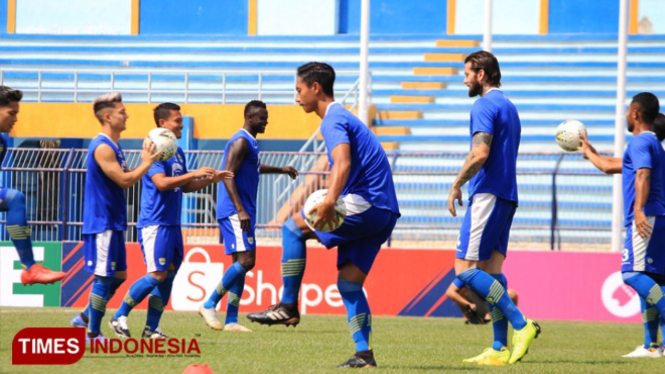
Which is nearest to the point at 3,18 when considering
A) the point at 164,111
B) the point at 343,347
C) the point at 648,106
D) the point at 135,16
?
the point at 135,16

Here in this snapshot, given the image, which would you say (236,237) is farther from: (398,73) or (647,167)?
→ (398,73)

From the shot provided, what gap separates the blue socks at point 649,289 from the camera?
880 cm

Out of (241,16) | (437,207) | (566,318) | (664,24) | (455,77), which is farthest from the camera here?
(241,16)

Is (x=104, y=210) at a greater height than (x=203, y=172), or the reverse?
(x=203, y=172)

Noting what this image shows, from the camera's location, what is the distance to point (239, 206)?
34.9 feet

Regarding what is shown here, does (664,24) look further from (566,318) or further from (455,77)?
(566,318)

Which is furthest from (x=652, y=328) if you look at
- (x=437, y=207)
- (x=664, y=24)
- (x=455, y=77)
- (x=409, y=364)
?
(x=664, y=24)

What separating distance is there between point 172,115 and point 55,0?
2219 centimetres

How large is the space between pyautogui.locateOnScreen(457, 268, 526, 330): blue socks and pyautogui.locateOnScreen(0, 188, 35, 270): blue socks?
358cm

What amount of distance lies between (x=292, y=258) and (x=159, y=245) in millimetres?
2411

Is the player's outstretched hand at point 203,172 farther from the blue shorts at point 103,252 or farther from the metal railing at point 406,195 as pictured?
the metal railing at point 406,195

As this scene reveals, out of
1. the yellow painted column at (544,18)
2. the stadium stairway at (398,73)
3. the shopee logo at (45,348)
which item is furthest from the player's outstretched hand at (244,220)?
the yellow painted column at (544,18)

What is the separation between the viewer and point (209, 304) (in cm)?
1094

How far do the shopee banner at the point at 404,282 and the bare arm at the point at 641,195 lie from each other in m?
5.28
